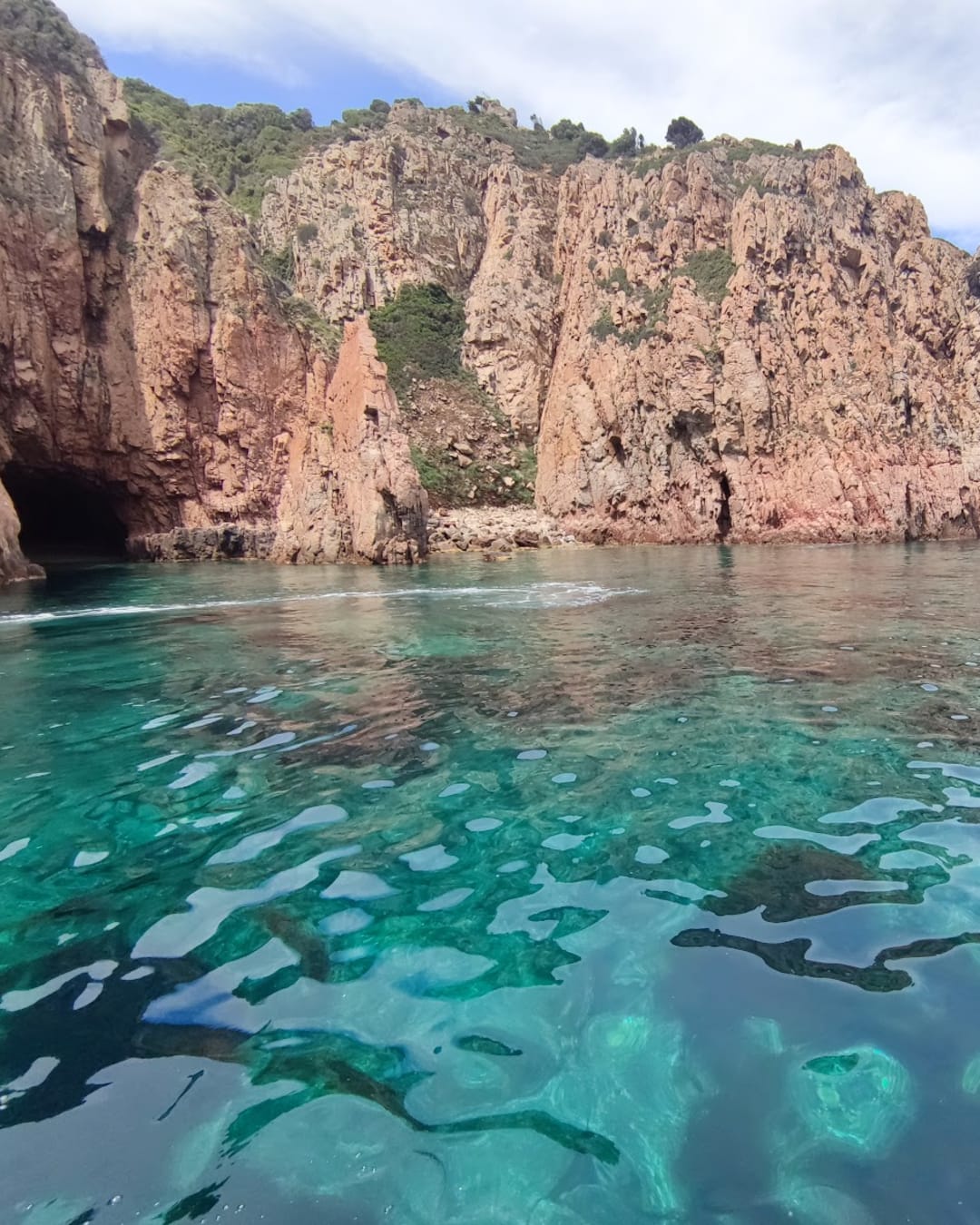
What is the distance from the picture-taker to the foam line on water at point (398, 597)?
16.8m

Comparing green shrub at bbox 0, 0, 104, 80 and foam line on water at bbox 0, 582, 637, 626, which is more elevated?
green shrub at bbox 0, 0, 104, 80

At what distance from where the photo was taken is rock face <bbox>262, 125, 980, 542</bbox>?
5075cm

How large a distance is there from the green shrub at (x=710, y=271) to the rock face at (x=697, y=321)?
0.22m

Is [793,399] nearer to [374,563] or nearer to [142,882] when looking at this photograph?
[374,563]

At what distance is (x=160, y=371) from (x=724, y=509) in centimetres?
3576

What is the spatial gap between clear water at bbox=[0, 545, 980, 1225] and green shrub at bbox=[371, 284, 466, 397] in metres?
55.2

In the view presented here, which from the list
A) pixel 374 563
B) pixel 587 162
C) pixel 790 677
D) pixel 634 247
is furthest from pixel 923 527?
pixel 790 677

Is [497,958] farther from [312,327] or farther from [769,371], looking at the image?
[769,371]

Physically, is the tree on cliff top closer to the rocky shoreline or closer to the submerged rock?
the rocky shoreline

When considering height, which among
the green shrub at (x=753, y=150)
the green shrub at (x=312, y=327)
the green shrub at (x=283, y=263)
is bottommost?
the green shrub at (x=312, y=327)

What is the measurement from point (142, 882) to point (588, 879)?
2481mm

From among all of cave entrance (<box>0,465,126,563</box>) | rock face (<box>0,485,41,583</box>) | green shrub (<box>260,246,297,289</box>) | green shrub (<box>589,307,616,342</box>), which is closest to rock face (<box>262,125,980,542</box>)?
green shrub (<box>589,307,616,342</box>)

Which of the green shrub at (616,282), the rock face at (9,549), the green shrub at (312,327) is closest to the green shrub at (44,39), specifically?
the green shrub at (312,327)

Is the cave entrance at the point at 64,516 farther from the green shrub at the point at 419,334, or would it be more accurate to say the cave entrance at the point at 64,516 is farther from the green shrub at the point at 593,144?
the green shrub at the point at 593,144
